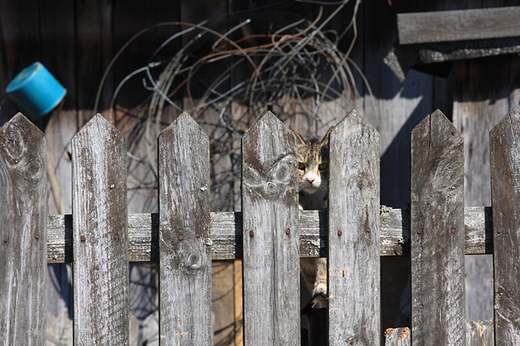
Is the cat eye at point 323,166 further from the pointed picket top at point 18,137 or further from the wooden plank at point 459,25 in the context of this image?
the pointed picket top at point 18,137

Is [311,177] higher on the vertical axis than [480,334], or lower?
higher

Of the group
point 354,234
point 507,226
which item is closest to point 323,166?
point 354,234

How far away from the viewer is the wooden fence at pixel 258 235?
1.20 meters

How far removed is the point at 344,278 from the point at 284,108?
1469 mm

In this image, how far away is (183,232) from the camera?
1213 millimetres

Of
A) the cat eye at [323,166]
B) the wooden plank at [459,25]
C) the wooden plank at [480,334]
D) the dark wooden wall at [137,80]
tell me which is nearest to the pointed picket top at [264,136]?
the cat eye at [323,166]

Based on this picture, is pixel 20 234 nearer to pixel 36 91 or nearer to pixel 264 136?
pixel 264 136

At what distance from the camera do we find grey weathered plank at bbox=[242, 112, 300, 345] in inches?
48.2

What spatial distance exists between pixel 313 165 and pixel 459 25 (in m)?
0.99

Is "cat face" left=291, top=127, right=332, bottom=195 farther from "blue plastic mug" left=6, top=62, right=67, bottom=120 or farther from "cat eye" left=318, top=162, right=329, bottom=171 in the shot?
"blue plastic mug" left=6, top=62, right=67, bottom=120

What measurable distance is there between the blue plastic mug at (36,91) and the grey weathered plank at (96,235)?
4.51ft

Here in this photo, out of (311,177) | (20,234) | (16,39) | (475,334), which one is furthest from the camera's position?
(16,39)

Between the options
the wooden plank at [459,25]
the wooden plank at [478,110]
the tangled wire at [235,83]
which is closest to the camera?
the wooden plank at [459,25]

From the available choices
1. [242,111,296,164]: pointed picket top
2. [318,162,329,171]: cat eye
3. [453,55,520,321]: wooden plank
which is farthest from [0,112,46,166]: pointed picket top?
[453,55,520,321]: wooden plank
